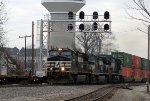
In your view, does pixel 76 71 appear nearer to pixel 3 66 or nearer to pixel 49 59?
pixel 49 59

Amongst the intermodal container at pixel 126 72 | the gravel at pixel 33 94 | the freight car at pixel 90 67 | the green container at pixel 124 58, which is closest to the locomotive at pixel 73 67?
the freight car at pixel 90 67

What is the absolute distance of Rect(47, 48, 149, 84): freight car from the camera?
1668 inches

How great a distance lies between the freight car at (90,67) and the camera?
42.4m

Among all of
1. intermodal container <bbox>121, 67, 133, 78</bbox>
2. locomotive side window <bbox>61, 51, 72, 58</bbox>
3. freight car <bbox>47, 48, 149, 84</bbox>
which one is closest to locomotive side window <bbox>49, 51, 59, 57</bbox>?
freight car <bbox>47, 48, 149, 84</bbox>

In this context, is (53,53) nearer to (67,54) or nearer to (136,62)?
(67,54)

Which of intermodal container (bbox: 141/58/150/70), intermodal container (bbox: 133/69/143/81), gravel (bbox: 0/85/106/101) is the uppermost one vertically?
intermodal container (bbox: 141/58/150/70)

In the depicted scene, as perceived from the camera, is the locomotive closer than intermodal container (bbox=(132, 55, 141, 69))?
Yes

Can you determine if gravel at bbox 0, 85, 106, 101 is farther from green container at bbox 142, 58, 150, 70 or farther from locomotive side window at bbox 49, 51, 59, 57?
green container at bbox 142, 58, 150, 70

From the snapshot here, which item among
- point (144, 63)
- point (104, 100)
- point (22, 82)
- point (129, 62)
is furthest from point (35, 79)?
point (144, 63)

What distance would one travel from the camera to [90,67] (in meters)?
48.2

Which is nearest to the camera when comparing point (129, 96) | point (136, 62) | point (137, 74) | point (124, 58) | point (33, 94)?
point (33, 94)

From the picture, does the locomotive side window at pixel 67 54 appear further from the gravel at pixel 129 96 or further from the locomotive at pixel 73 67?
the gravel at pixel 129 96

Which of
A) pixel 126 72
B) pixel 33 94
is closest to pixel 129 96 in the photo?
pixel 33 94

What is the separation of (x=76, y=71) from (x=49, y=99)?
19978 mm
